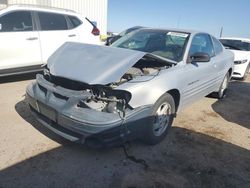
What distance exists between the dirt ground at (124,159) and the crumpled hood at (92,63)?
0.95 meters

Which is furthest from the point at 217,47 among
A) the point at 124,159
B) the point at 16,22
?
the point at 16,22

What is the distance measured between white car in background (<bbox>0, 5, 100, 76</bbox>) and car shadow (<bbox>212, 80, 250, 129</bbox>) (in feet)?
13.3

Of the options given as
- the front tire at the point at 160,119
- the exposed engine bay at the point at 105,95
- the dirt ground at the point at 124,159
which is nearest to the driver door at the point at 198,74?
the front tire at the point at 160,119

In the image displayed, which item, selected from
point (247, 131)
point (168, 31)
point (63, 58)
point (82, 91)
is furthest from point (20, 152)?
point (247, 131)

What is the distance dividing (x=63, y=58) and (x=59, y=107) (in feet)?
3.14

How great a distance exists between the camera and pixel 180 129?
4.47 metres

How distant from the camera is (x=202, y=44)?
5.13 m

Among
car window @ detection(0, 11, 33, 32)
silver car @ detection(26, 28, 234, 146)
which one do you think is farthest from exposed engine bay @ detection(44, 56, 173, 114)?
car window @ detection(0, 11, 33, 32)

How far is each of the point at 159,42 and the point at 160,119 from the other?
1.51m

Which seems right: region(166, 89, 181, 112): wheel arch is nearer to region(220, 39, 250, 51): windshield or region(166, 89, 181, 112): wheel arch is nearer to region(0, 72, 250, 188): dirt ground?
region(0, 72, 250, 188): dirt ground

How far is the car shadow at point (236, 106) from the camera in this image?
531cm

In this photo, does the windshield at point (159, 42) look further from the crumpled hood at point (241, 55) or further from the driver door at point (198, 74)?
the crumpled hood at point (241, 55)

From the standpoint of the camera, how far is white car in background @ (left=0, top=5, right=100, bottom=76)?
5910 millimetres

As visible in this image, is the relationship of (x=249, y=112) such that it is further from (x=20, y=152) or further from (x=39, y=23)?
(x=39, y=23)
